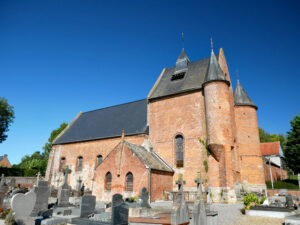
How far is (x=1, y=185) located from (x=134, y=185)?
13.0 m

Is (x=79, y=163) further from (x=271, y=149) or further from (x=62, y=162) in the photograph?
(x=271, y=149)

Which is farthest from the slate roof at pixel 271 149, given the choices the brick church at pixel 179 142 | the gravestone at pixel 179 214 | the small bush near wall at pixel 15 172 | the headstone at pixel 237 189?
the small bush near wall at pixel 15 172

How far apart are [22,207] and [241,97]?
79.6ft

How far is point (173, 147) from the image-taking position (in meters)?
22.2

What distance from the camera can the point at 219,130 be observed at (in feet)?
64.9

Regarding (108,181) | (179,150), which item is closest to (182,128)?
(179,150)

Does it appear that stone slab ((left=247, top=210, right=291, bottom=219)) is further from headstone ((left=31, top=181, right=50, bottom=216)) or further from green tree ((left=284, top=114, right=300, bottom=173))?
green tree ((left=284, top=114, right=300, bottom=173))

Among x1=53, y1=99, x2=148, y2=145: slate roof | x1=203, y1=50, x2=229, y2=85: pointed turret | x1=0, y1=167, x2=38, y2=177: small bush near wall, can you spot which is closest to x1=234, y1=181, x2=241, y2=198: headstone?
x1=203, y1=50, x2=229, y2=85: pointed turret

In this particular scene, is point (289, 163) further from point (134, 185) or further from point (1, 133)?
point (1, 133)

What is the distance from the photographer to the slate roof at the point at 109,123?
26125mm

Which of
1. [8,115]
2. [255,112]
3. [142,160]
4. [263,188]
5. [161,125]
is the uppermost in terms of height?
[8,115]

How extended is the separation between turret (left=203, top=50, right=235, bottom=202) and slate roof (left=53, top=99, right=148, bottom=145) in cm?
751

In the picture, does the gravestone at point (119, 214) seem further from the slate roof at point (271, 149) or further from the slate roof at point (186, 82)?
the slate roof at point (271, 149)

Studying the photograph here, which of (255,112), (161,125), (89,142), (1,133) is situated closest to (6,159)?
(1,133)
